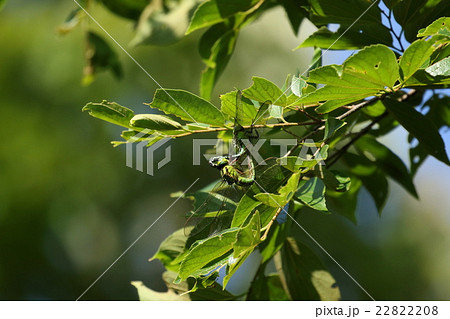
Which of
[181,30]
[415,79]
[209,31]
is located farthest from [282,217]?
[181,30]

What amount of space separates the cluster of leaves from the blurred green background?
120 inches

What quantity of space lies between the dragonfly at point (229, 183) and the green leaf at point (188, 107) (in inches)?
1.8

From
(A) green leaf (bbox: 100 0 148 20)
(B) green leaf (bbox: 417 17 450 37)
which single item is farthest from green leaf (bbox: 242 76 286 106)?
(A) green leaf (bbox: 100 0 148 20)

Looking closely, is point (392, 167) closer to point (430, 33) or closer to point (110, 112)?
point (430, 33)

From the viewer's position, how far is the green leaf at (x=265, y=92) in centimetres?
87

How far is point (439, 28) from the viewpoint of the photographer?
798 mm

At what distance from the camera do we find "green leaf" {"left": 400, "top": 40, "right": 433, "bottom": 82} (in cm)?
76

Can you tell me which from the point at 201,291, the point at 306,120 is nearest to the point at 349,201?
the point at 306,120

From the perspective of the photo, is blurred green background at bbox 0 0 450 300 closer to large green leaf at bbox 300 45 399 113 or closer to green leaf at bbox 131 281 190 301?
green leaf at bbox 131 281 190 301

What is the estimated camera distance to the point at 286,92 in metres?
0.91

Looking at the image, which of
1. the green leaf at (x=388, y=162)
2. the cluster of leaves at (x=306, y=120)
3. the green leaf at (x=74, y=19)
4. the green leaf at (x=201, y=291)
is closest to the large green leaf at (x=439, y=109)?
the cluster of leaves at (x=306, y=120)

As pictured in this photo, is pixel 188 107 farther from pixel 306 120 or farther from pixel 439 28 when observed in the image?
pixel 439 28

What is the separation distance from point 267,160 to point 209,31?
0.45 meters

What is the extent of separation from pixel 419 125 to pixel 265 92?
13.1 inches
